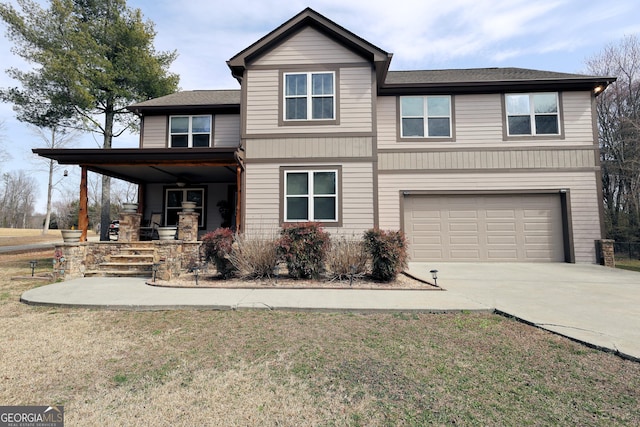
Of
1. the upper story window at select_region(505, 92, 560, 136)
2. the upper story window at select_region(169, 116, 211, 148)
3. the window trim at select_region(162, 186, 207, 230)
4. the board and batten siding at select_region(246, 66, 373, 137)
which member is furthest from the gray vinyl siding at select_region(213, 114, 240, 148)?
the upper story window at select_region(505, 92, 560, 136)

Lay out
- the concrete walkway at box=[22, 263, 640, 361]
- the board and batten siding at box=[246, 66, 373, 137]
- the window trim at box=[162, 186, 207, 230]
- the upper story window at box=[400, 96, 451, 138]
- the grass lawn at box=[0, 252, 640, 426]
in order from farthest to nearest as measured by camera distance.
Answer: the window trim at box=[162, 186, 207, 230] → the upper story window at box=[400, 96, 451, 138] → the board and batten siding at box=[246, 66, 373, 137] → the concrete walkway at box=[22, 263, 640, 361] → the grass lawn at box=[0, 252, 640, 426]

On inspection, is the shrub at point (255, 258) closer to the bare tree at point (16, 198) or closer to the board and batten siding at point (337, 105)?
the board and batten siding at point (337, 105)

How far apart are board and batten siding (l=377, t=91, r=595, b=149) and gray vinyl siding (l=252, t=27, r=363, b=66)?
2497mm

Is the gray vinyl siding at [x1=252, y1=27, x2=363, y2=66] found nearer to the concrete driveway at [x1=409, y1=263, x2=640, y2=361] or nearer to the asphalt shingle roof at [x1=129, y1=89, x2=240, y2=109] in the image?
the asphalt shingle roof at [x1=129, y1=89, x2=240, y2=109]

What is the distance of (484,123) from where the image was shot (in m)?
10.5

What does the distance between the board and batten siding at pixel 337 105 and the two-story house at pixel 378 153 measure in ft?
0.10

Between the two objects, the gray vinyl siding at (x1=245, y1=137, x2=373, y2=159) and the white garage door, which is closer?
the gray vinyl siding at (x1=245, y1=137, x2=373, y2=159)

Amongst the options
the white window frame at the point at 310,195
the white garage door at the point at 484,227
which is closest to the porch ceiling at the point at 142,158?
the white window frame at the point at 310,195

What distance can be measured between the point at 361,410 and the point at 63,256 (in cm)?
888

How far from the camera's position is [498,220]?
10.4m

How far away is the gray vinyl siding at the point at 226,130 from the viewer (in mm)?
11227

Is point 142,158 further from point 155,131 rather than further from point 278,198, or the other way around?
point 278,198

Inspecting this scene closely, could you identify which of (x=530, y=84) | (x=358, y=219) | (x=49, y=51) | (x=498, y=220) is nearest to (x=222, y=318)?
(x=358, y=219)

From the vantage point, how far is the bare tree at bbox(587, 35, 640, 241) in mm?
14422
